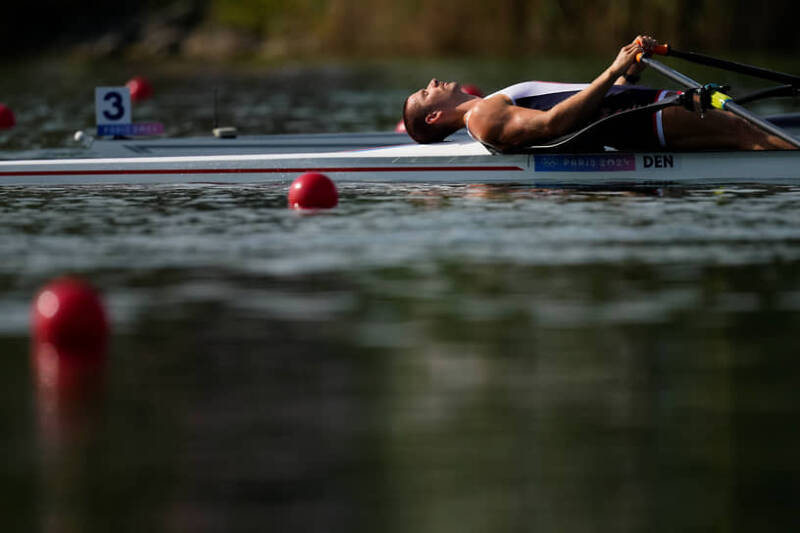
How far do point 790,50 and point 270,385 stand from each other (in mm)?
30982

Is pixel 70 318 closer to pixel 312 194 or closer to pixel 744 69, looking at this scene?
pixel 312 194

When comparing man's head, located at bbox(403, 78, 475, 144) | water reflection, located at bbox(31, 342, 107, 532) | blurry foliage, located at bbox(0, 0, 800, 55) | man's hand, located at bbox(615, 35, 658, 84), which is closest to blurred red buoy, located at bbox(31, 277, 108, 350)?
water reflection, located at bbox(31, 342, 107, 532)

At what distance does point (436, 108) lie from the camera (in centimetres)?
1224

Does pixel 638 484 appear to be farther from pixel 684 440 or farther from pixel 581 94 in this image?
pixel 581 94

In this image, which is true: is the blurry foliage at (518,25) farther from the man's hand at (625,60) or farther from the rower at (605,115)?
the man's hand at (625,60)

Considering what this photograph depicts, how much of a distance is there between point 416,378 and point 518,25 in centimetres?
2989

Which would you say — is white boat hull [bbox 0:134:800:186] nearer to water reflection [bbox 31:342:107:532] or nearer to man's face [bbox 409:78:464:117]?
man's face [bbox 409:78:464:117]

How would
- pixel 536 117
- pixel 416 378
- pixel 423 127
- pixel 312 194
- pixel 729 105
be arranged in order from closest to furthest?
pixel 416 378 < pixel 312 194 < pixel 729 105 < pixel 536 117 < pixel 423 127

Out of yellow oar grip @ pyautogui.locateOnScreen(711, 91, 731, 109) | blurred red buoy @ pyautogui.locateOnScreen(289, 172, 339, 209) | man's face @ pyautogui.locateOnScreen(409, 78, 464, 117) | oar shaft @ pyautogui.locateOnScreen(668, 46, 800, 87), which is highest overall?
oar shaft @ pyautogui.locateOnScreen(668, 46, 800, 87)

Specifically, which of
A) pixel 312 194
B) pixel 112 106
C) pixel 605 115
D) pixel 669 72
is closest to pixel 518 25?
pixel 112 106

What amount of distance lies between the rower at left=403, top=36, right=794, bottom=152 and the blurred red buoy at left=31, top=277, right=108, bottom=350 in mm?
5863

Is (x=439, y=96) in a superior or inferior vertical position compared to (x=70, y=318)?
superior

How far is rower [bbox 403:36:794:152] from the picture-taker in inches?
454

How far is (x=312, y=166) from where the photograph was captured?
1228 cm
